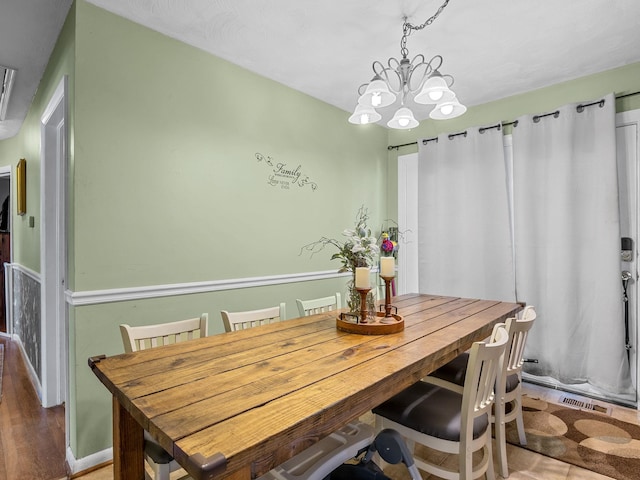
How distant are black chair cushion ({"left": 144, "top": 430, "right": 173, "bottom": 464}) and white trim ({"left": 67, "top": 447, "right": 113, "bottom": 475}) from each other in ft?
2.90

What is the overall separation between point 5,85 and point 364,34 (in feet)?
10.00

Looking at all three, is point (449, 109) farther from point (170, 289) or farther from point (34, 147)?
point (34, 147)

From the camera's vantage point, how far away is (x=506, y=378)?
1.92m

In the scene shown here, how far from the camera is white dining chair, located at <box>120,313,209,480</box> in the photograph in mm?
1337

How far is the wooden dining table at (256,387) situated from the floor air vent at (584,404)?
153cm

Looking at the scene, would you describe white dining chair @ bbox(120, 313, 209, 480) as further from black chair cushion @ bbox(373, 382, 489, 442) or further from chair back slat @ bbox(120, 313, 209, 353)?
black chair cushion @ bbox(373, 382, 489, 442)

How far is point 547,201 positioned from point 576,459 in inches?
75.0

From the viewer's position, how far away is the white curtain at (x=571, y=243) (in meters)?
2.68

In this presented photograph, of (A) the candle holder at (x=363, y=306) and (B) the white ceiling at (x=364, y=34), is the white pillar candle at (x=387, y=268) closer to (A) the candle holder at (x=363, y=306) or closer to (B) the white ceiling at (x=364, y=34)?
(A) the candle holder at (x=363, y=306)

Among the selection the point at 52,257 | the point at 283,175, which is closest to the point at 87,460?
the point at 52,257

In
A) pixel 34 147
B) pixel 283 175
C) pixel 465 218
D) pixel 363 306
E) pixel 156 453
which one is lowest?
pixel 156 453

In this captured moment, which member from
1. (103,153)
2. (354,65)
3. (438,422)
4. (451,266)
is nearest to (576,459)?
(438,422)

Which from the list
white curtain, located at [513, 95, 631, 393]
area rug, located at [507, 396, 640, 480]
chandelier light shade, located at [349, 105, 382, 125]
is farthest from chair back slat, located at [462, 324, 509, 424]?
white curtain, located at [513, 95, 631, 393]

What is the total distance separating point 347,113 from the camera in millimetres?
3656
